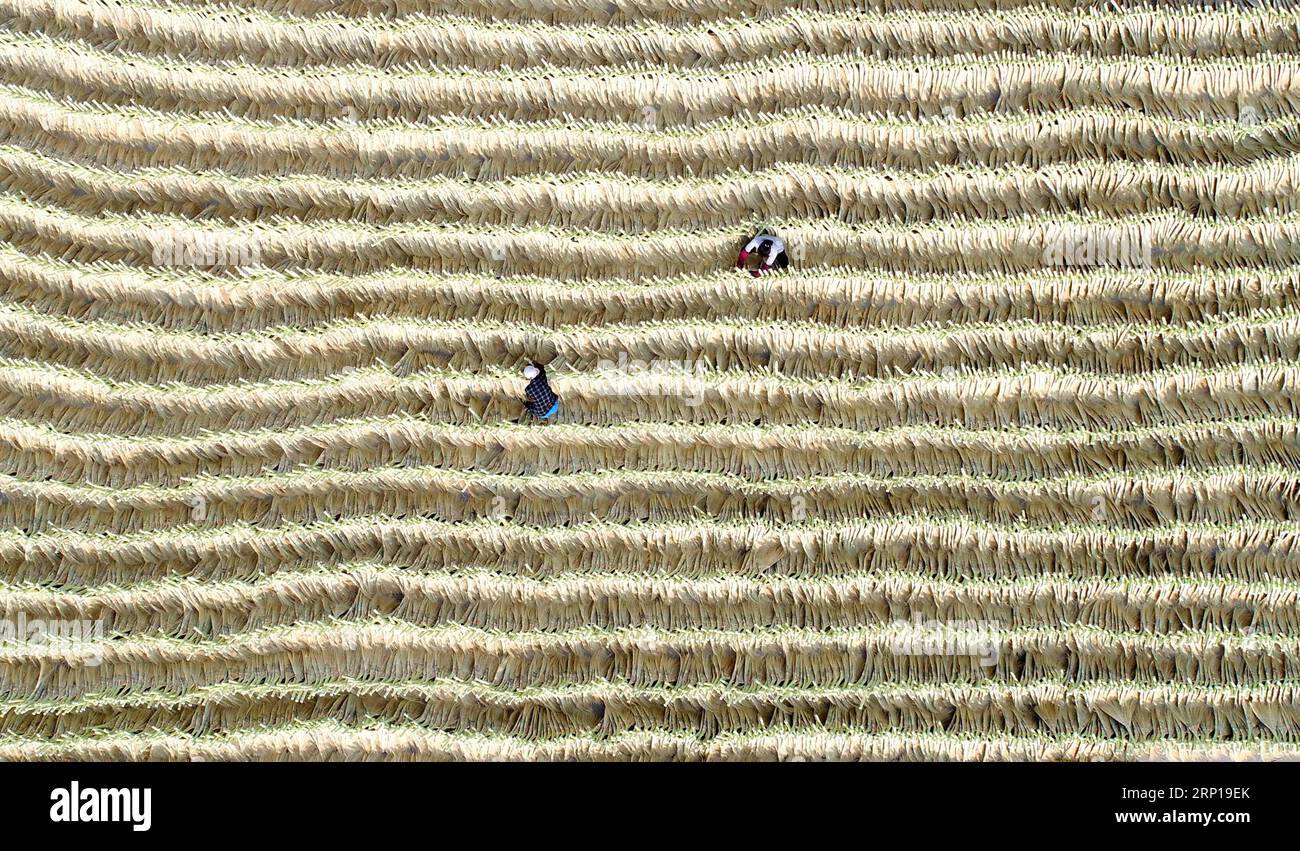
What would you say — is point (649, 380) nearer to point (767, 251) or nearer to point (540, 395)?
point (540, 395)

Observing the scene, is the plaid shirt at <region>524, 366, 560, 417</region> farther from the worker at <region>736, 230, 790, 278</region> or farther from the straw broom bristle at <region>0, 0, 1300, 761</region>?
the worker at <region>736, 230, 790, 278</region>

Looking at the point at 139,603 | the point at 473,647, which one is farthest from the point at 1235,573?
the point at 139,603

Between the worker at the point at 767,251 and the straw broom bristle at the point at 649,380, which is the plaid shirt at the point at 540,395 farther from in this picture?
the worker at the point at 767,251

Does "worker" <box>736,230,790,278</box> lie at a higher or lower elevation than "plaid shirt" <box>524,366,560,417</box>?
higher

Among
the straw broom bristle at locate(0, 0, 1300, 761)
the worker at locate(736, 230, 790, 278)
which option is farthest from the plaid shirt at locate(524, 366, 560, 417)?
the worker at locate(736, 230, 790, 278)

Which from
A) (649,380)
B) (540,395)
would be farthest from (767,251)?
(540,395)
